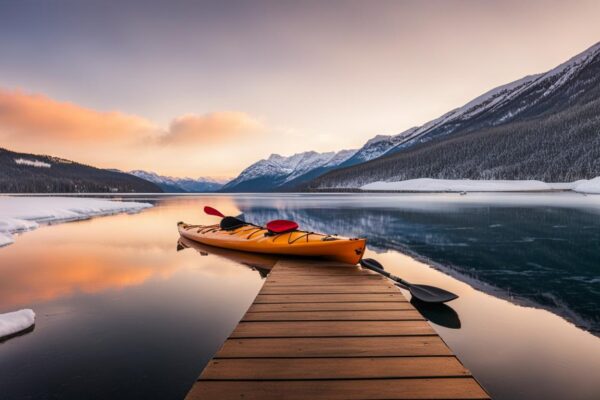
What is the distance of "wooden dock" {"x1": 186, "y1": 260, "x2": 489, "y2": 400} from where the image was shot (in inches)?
112

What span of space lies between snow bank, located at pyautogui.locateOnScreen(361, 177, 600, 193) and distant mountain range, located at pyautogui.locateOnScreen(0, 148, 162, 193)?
121 m

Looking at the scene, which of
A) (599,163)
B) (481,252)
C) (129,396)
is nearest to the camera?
(129,396)

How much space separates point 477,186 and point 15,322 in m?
107

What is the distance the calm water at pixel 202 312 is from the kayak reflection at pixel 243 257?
12cm

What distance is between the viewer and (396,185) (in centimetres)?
11831

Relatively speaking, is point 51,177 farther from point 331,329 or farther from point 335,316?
point 331,329

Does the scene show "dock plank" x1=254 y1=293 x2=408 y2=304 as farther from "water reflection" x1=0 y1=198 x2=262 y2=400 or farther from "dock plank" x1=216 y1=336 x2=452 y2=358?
"dock plank" x1=216 y1=336 x2=452 y2=358

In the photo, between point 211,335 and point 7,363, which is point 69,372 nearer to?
point 7,363

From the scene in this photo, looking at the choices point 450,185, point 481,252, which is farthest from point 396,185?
point 481,252

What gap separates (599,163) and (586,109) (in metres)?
39.3

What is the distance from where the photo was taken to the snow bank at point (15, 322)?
4.98 metres

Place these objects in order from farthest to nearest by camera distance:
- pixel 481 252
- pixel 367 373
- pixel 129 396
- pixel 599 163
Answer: pixel 599 163 → pixel 481 252 → pixel 129 396 → pixel 367 373

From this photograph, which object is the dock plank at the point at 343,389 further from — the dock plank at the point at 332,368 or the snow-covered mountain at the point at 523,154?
the snow-covered mountain at the point at 523,154

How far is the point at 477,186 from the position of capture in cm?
9656
